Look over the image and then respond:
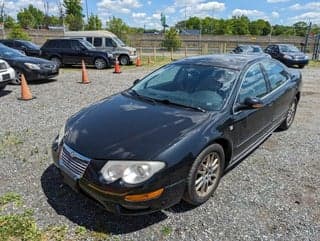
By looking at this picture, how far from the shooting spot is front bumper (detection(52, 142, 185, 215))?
100 inches

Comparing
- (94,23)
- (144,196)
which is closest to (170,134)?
(144,196)

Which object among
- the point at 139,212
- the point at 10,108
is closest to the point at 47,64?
the point at 10,108

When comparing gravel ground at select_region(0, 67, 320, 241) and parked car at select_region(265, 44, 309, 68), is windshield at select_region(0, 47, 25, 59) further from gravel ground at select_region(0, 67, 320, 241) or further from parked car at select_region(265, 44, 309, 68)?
parked car at select_region(265, 44, 309, 68)

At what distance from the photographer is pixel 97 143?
283 cm

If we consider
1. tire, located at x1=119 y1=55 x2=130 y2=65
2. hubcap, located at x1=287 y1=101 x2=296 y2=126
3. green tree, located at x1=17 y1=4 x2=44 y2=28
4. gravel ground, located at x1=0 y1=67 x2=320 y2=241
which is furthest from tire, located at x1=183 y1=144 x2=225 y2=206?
green tree, located at x1=17 y1=4 x2=44 y2=28

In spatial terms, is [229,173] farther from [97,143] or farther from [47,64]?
[47,64]

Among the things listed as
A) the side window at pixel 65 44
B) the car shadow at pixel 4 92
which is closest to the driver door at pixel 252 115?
the car shadow at pixel 4 92

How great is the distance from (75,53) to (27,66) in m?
6.12

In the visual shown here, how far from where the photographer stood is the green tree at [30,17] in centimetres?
7669

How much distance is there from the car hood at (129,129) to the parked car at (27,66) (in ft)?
22.9

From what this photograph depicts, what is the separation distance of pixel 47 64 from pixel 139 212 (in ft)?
29.2

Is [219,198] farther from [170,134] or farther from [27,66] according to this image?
[27,66]

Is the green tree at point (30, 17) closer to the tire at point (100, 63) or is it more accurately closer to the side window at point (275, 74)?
the tire at point (100, 63)

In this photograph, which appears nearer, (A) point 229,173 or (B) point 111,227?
(B) point 111,227
